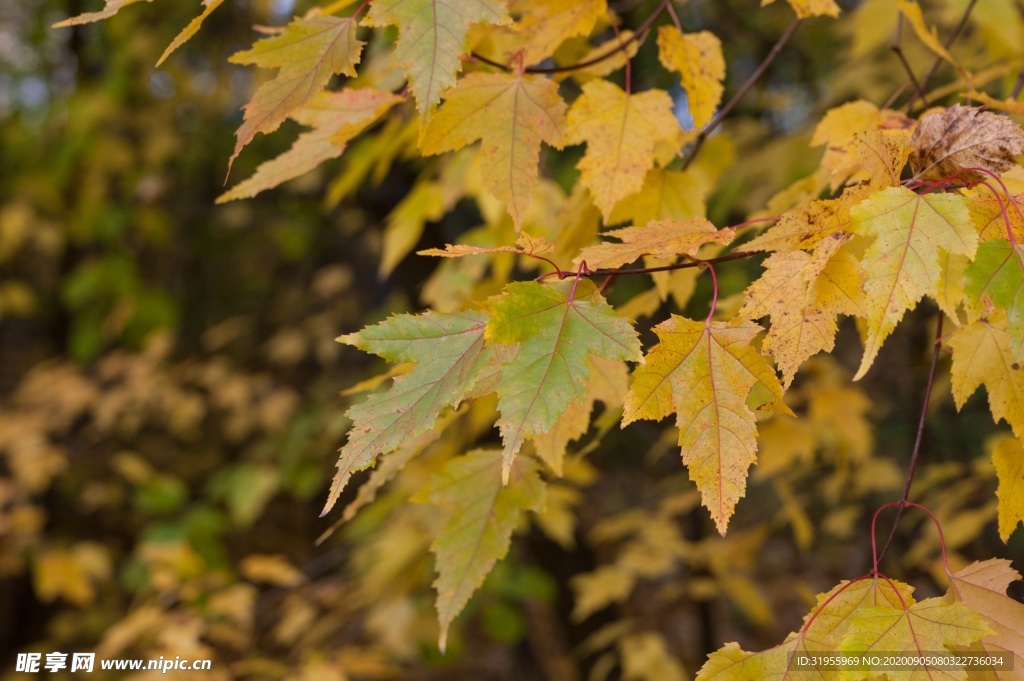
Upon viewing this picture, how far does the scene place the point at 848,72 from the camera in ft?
7.70

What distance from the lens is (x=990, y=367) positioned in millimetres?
733

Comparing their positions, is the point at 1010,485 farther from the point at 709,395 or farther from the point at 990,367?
the point at 709,395

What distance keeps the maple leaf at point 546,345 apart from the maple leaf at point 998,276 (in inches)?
10.8

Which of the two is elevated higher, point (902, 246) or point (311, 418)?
point (902, 246)

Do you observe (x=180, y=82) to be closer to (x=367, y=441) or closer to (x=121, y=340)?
(x=121, y=340)

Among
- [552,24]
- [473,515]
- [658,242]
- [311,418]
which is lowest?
[311,418]

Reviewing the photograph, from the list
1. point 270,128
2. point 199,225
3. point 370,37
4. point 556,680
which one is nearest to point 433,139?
point 270,128

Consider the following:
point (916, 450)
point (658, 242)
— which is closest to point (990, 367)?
point (916, 450)

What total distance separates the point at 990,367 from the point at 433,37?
23.9 inches

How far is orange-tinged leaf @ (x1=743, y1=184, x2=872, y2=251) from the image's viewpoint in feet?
2.26

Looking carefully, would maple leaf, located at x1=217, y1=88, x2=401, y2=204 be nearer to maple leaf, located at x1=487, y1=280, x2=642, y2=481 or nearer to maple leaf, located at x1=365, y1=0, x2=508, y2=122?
maple leaf, located at x1=365, y1=0, x2=508, y2=122

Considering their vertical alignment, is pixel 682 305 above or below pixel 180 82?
above

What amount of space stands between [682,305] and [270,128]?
0.51 meters

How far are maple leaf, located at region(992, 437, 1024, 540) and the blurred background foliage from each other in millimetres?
411
